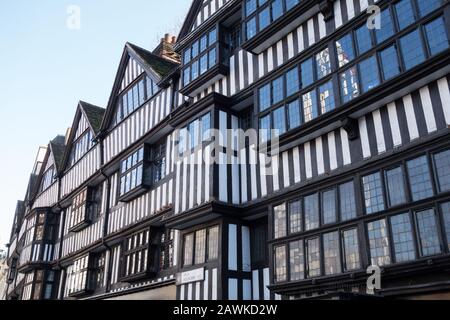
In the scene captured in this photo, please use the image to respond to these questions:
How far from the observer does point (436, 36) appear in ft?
25.9

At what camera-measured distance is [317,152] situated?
393 inches

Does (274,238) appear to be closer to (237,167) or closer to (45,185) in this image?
(237,167)

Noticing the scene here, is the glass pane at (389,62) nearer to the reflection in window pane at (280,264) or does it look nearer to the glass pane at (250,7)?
the reflection in window pane at (280,264)

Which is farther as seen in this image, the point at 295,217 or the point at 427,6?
the point at 295,217

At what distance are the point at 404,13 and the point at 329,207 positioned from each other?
3.94 metres

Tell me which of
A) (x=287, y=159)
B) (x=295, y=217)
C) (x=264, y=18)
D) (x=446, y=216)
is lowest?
(x=446, y=216)

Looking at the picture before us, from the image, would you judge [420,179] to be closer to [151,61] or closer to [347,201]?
[347,201]

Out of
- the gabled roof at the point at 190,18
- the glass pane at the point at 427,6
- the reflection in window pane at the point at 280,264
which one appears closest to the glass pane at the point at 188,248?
the reflection in window pane at the point at 280,264

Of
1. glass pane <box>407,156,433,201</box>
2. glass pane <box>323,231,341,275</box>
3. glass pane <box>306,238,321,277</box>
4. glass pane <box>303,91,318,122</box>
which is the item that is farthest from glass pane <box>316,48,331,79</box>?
glass pane <box>306,238,321,277</box>

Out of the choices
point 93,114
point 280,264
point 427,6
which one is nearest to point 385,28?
point 427,6

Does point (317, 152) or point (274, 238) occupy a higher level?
point (317, 152)

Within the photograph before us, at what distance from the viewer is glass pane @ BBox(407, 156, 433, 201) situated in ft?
24.9

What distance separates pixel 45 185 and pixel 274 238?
70.9 ft
